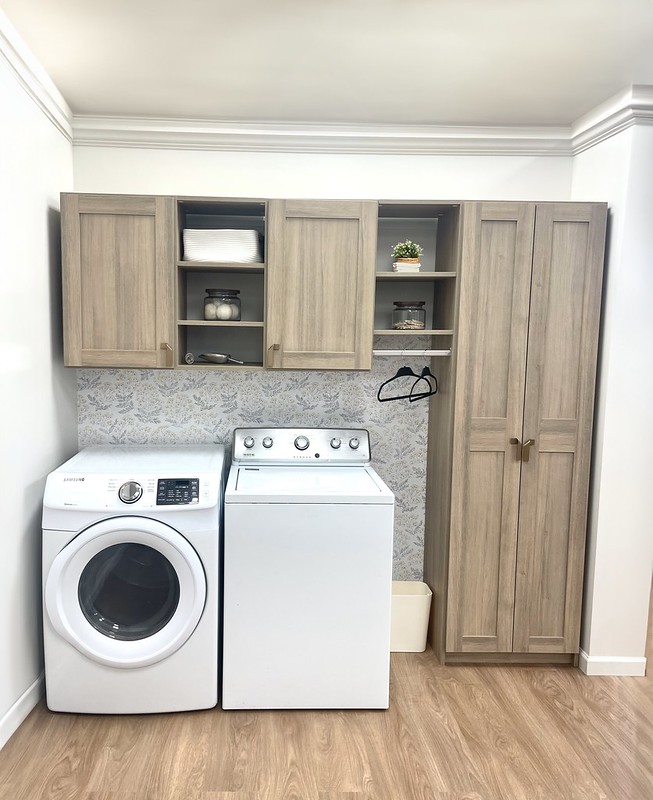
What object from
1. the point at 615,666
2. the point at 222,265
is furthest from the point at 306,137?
the point at 615,666

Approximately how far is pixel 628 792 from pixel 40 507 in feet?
7.77

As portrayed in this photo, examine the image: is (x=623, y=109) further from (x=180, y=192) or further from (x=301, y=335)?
(x=180, y=192)

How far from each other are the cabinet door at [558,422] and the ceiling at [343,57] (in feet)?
1.77

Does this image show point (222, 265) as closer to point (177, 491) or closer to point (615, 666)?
point (177, 491)

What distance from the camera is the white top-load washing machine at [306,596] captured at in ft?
7.60

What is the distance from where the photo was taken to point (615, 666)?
8.82 ft

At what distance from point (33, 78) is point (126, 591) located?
6.52 feet

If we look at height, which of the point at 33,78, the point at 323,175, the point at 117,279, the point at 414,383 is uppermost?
the point at 33,78

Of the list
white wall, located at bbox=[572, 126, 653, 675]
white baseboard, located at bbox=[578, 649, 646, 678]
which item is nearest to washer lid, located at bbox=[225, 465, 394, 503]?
white wall, located at bbox=[572, 126, 653, 675]

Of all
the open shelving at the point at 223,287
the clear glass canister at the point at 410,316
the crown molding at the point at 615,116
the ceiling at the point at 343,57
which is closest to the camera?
the ceiling at the point at 343,57

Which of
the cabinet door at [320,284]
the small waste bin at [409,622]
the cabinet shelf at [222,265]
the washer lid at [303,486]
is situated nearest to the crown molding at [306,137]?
the cabinet door at [320,284]

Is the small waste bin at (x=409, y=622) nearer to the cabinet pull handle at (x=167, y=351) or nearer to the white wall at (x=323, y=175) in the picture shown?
the cabinet pull handle at (x=167, y=351)

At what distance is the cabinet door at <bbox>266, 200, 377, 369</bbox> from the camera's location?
8.45ft

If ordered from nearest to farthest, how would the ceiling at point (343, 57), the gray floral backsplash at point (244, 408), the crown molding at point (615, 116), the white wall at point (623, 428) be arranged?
the ceiling at point (343, 57) → the crown molding at point (615, 116) → the white wall at point (623, 428) → the gray floral backsplash at point (244, 408)
